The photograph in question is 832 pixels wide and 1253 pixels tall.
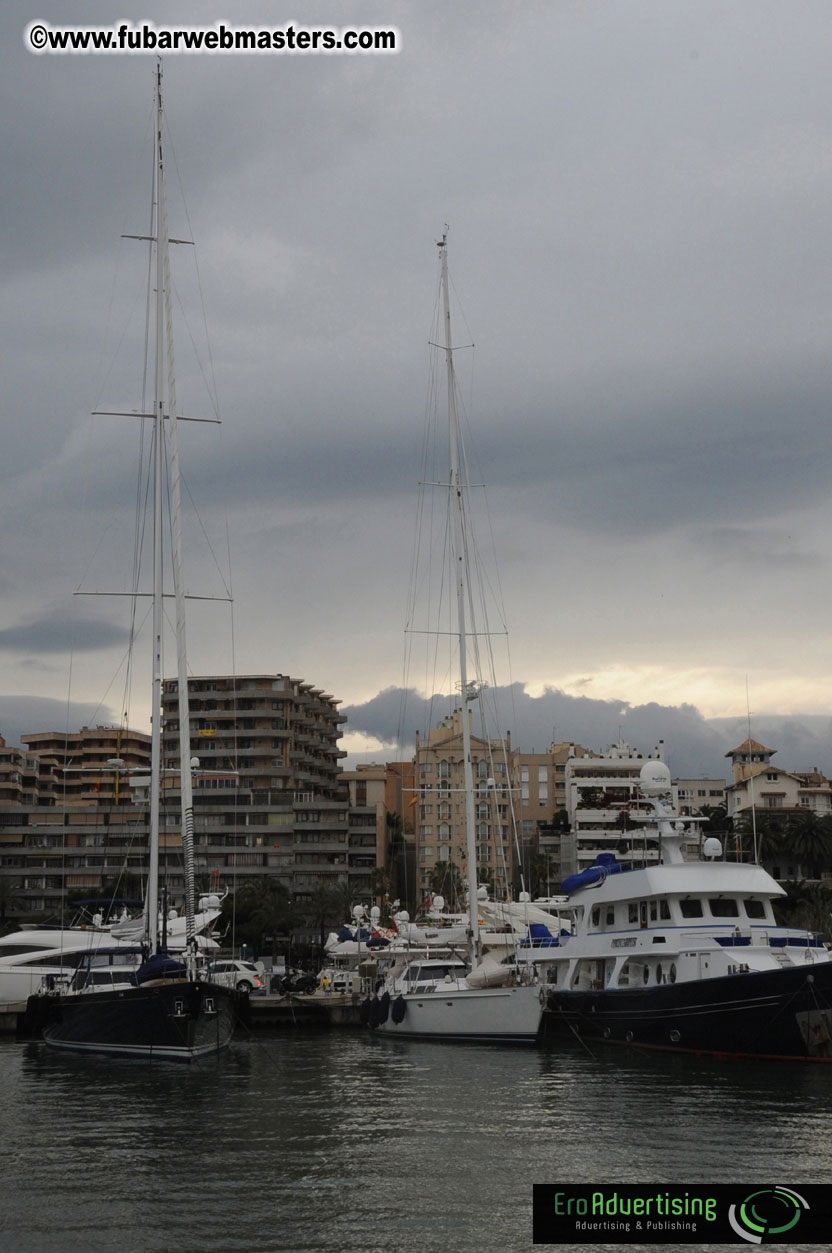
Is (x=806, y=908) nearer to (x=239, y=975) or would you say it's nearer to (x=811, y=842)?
(x=811, y=842)

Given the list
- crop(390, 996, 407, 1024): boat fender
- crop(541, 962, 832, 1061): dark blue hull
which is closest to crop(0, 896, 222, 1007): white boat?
crop(390, 996, 407, 1024): boat fender

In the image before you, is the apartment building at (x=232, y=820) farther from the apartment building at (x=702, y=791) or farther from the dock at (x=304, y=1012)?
the dock at (x=304, y=1012)

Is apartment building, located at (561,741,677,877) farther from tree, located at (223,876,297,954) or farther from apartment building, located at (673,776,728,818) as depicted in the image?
tree, located at (223,876,297,954)

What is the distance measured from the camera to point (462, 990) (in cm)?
4622

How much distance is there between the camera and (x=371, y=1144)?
991 inches

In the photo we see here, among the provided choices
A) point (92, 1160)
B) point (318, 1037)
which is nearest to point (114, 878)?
point (318, 1037)

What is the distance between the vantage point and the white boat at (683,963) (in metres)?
36.7

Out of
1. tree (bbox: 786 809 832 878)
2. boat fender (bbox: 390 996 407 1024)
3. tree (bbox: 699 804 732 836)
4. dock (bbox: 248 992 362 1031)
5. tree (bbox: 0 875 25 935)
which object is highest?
tree (bbox: 699 804 732 836)

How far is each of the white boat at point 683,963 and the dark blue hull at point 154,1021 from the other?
11.9m

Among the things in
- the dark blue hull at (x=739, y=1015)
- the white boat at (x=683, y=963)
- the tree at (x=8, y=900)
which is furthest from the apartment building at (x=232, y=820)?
the dark blue hull at (x=739, y=1015)

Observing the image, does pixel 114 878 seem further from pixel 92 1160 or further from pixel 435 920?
pixel 92 1160

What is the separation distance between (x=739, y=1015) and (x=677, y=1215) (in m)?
20.2

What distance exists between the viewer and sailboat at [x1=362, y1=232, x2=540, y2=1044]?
43688 millimetres

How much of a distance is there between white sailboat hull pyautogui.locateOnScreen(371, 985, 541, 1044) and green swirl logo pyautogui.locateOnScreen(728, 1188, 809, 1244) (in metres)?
23.9
